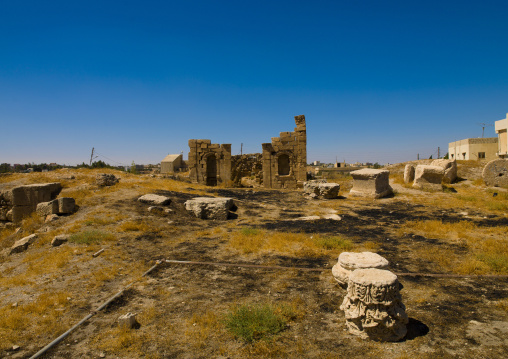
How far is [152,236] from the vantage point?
746cm

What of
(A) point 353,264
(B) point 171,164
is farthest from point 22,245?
(B) point 171,164

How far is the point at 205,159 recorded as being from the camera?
65.2 ft

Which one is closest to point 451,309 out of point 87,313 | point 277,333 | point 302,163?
point 277,333

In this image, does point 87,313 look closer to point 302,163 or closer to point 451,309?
point 451,309

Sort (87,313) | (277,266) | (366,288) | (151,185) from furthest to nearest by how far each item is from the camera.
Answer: (151,185) < (277,266) < (87,313) < (366,288)

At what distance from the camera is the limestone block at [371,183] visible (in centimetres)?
1327

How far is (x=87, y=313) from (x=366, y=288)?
371cm

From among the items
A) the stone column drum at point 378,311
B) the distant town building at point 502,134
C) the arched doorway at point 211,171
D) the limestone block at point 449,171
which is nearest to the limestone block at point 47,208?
the stone column drum at point 378,311

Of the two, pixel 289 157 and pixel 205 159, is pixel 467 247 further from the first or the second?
pixel 205 159

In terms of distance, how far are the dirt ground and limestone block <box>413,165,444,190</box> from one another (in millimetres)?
5082

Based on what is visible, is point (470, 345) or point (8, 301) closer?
point (470, 345)

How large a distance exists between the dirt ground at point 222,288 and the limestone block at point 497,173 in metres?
6.30

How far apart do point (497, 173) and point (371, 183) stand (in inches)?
250

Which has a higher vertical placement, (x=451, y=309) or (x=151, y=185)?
(x=151, y=185)
